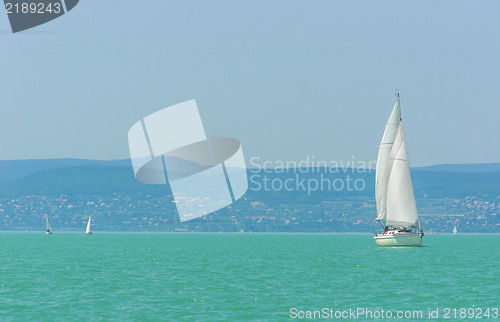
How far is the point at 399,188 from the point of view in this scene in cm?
12800

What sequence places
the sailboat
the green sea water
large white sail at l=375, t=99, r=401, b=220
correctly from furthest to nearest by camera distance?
the sailboat < large white sail at l=375, t=99, r=401, b=220 < the green sea water

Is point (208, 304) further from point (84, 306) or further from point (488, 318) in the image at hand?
point (488, 318)

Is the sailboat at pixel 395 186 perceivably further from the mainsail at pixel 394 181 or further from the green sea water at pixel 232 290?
the green sea water at pixel 232 290

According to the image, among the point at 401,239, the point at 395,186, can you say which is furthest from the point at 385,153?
the point at 401,239

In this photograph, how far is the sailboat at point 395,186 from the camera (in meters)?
126

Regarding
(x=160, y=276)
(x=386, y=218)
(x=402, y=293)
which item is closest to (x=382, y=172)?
(x=386, y=218)

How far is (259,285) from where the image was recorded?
69.0 m

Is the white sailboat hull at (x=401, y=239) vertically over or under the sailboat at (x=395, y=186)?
under

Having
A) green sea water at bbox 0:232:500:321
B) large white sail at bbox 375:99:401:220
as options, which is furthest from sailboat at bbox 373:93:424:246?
green sea water at bbox 0:232:500:321

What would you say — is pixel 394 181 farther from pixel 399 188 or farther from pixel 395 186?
pixel 399 188

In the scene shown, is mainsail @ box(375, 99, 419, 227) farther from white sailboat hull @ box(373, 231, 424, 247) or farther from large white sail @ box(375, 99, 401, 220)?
white sailboat hull @ box(373, 231, 424, 247)

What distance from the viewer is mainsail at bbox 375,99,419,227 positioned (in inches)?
4980

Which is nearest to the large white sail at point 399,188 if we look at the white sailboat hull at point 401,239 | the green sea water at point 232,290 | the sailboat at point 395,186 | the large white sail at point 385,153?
the sailboat at point 395,186

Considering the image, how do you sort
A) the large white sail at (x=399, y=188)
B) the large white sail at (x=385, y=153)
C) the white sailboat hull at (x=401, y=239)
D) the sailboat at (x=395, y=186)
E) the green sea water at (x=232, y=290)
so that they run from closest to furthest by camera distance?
1. the green sea water at (x=232, y=290)
2. the large white sail at (x=385, y=153)
3. the sailboat at (x=395, y=186)
4. the large white sail at (x=399, y=188)
5. the white sailboat hull at (x=401, y=239)
